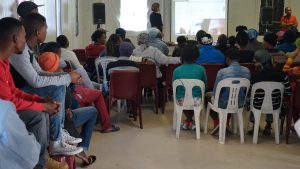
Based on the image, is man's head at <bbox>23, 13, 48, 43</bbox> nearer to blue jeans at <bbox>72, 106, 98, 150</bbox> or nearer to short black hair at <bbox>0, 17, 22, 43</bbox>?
short black hair at <bbox>0, 17, 22, 43</bbox>

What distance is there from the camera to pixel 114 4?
39.9 ft

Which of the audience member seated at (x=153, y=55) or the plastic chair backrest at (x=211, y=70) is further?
the audience member seated at (x=153, y=55)

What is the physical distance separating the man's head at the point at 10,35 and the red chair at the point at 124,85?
2.57 m

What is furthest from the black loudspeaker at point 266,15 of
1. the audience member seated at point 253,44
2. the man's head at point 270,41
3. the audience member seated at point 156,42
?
the man's head at point 270,41

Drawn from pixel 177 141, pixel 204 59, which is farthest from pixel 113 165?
pixel 204 59

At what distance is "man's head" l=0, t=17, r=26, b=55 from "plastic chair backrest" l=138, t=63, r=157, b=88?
129 inches

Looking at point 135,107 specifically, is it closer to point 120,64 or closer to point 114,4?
point 120,64

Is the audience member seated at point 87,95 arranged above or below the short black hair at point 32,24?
below

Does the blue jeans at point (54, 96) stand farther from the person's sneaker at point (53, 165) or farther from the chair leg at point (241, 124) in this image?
the chair leg at point (241, 124)

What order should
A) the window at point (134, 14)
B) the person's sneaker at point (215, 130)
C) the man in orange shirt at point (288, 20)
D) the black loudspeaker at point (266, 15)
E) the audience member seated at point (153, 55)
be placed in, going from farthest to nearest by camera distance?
the window at point (134, 14)
the black loudspeaker at point (266, 15)
the man in orange shirt at point (288, 20)
the audience member seated at point (153, 55)
the person's sneaker at point (215, 130)

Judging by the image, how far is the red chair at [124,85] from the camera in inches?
201

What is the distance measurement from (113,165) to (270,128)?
208 cm

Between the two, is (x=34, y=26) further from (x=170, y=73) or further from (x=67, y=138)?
(x=170, y=73)

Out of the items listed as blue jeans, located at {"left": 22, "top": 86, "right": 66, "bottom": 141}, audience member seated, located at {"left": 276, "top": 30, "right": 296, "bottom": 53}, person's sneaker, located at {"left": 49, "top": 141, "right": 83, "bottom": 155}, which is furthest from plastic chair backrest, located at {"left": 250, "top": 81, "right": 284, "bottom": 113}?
blue jeans, located at {"left": 22, "top": 86, "right": 66, "bottom": 141}
